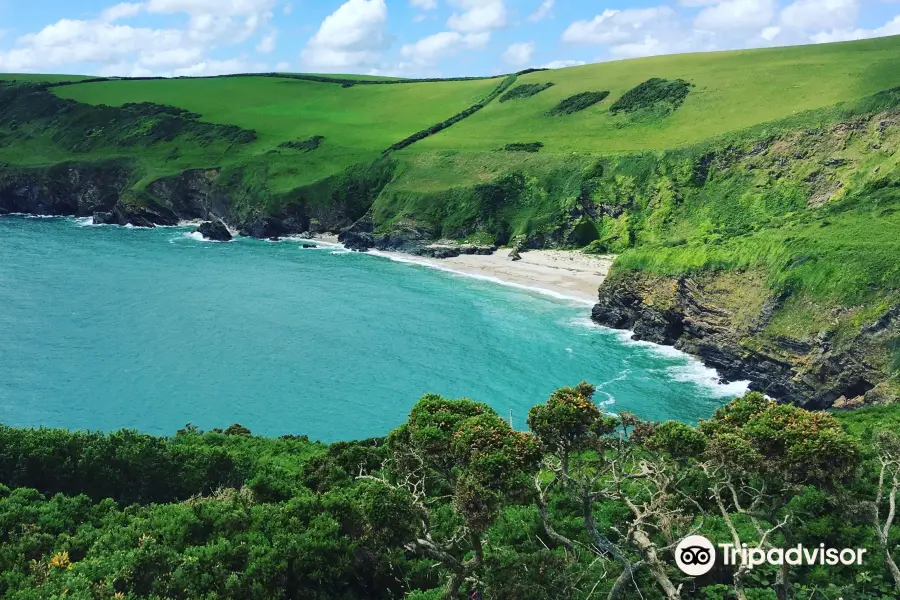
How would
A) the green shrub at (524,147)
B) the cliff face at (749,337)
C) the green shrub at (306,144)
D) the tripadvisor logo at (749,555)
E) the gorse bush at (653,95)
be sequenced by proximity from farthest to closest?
the green shrub at (306,144) → the gorse bush at (653,95) → the green shrub at (524,147) → the cliff face at (749,337) → the tripadvisor logo at (749,555)

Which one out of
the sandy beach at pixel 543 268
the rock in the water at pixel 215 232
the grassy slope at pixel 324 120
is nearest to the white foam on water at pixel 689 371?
the sandy beach at pixel 543 268

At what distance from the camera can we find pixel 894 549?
21469 mm

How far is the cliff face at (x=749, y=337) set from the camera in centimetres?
5419

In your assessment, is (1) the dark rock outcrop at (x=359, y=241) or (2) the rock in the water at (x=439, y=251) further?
(1) the dark rock outcrop at (x=359, y=241)

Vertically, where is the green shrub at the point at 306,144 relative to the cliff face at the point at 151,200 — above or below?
above

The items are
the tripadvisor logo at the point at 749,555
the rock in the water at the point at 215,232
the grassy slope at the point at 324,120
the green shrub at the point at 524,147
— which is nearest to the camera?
the tripadvisor logo at the point at 749,555

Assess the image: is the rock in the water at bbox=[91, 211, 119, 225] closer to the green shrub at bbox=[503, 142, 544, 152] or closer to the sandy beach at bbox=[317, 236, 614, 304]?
the sandy beach at bbox=[317, 236, 614, 304]

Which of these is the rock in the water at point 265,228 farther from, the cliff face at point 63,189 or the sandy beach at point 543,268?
the cliff face at point 63,189

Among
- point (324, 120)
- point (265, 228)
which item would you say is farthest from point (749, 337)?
point (324, 120)

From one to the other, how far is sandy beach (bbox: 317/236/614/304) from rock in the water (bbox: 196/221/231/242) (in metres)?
36.3

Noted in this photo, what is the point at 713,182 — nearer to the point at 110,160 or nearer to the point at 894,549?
the point at 894,549

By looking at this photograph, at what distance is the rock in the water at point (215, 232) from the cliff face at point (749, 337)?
267ft

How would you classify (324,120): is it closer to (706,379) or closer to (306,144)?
(306,144)

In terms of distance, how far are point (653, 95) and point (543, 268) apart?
63701 mm
